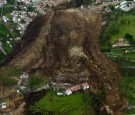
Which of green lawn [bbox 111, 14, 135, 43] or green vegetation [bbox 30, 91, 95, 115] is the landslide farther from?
green lawn [bbox 111, 14, 135, 43]

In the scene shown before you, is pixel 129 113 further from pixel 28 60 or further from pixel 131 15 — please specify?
pixel 131 15

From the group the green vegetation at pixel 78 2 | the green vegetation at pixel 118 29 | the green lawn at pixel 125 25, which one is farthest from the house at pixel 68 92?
the green vegetation at pixel 78 2

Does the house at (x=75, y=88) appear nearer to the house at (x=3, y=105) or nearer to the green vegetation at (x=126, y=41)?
the green vegetation at (x=126, y=41)

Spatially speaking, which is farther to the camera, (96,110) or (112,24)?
(112,24)

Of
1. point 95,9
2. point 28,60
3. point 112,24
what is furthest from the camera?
point 95,9

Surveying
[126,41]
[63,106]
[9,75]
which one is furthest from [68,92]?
[126,41]

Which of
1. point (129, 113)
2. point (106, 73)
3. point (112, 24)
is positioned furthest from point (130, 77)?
point (112, 24)
